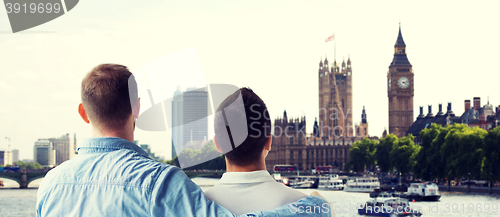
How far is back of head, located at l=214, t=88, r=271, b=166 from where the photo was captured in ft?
8.31

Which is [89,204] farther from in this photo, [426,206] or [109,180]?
[426,206]

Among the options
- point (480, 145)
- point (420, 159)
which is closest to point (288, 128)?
point (420, 159)

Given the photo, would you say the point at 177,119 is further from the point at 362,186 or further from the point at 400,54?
the point at 400,54

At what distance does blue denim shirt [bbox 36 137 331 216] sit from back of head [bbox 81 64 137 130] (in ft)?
0.40

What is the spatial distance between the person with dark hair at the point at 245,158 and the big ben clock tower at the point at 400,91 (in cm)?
11653

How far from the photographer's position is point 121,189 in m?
2.05

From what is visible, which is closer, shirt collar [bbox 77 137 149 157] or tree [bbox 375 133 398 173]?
shirt collar [bbox 77 137 149 157]

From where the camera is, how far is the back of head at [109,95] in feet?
7.62

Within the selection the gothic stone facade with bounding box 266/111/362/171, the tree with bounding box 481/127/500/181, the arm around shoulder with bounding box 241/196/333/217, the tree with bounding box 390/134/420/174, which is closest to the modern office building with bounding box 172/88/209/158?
the arm around shoulder with bounding box 241/196/333/217

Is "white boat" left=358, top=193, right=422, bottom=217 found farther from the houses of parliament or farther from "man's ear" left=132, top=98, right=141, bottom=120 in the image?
the houses of parliament

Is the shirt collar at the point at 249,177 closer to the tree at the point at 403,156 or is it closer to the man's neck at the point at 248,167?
the man's neck at the point at 248,167

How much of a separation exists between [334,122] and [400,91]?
19.8 meters

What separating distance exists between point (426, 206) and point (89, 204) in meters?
43.1

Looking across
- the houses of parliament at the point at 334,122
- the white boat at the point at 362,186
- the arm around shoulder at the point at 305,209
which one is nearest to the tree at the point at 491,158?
the white boat at the point at 362,186
